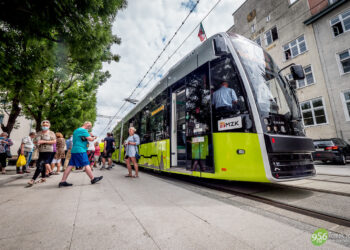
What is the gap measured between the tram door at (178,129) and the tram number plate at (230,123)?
1670mm

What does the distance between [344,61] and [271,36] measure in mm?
6921

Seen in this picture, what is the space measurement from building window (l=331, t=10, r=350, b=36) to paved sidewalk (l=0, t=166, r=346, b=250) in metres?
17.1

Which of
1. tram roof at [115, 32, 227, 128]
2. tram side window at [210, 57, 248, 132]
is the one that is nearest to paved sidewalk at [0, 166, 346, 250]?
tram side window at [210, 57, 248, 132]

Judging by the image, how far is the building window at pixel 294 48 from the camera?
47.8 ft

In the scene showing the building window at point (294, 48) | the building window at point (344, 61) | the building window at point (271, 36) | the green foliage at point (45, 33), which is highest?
the building window at point (271, 36)

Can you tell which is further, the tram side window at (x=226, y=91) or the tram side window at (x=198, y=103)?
the tram side window at (x=198, y=103)

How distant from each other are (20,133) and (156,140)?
26963 mm

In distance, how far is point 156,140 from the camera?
19.7ft

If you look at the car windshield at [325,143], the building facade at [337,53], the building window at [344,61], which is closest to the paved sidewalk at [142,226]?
the car windshield at [325,143]

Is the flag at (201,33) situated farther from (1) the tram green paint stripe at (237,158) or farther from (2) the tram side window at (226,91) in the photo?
(1) the tram green paint stripe at (237,158)

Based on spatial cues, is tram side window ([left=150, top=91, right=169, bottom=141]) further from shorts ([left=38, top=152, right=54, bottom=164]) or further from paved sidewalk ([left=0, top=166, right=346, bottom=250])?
shorts ([left=38, top=152, right=54, bottom=164])

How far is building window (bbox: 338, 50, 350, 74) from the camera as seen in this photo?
12013 mm

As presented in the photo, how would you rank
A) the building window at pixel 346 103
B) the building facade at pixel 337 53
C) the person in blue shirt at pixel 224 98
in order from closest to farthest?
the person in blue shirt at pixel 224 98, the building window at pixel 346 103, the building facade at pixel 337 53

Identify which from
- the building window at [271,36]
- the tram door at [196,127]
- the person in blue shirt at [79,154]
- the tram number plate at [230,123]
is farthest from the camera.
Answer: the building window at [271,36]
